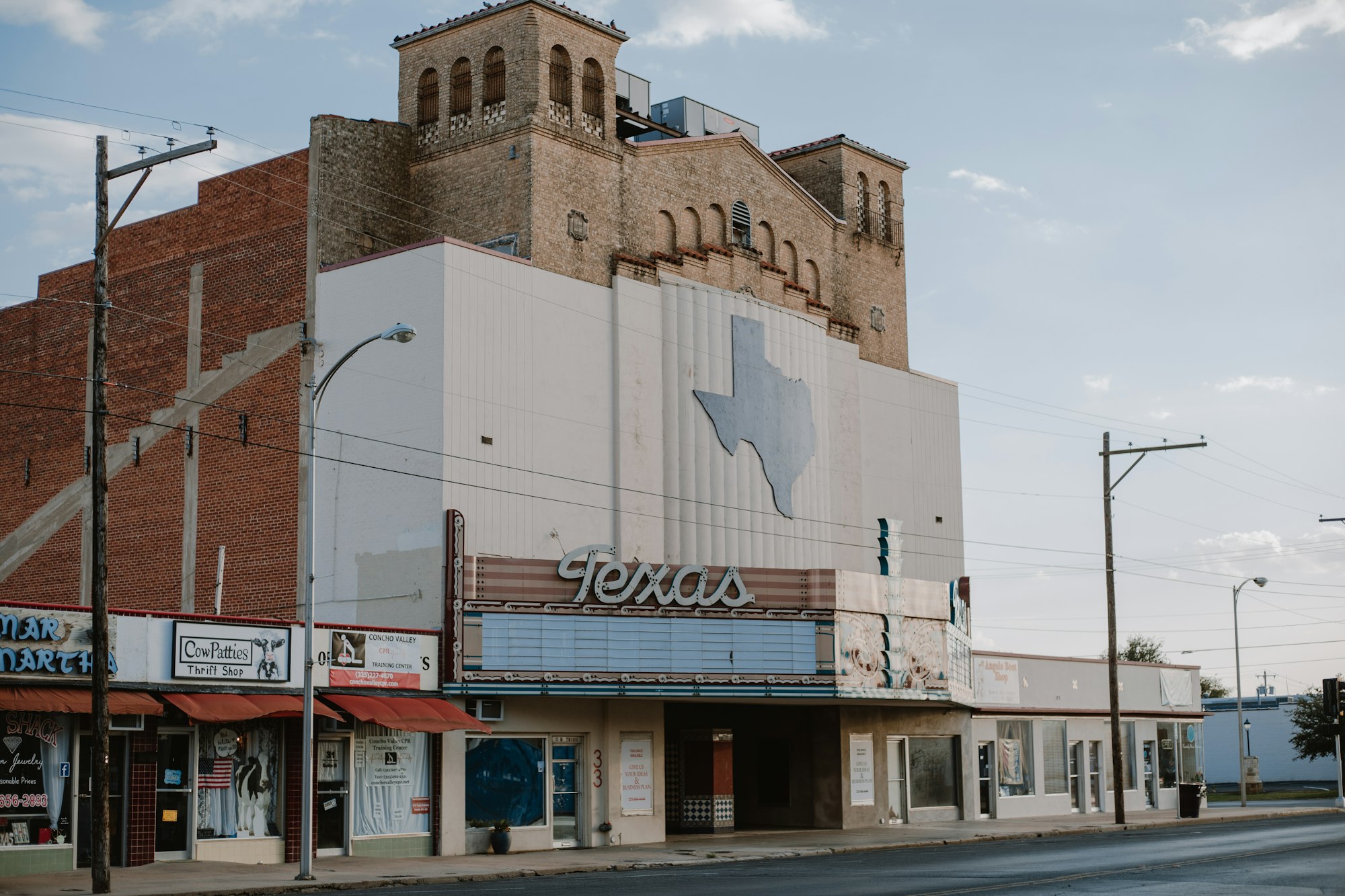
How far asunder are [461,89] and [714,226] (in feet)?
28.4

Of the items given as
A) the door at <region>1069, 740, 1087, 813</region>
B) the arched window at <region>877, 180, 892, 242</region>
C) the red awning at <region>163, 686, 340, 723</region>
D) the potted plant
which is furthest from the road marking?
the arched window at <region>877, 180, 892, 242</region>

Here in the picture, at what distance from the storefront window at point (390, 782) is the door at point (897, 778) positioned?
1735 cm

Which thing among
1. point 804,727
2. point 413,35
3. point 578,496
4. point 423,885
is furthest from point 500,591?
point 413,35

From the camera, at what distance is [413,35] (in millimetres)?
42656

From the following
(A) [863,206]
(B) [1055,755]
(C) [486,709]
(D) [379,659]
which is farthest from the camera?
(A) [863,206]

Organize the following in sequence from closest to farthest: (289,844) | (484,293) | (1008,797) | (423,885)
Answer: (423,885) < (289,844) < (484,293) < (1008,797)

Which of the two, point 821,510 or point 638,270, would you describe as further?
point 821,510

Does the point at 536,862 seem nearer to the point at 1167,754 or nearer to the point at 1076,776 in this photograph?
the point at 1076,776

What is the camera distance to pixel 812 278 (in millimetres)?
49344

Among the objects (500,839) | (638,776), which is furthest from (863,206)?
(500,839)

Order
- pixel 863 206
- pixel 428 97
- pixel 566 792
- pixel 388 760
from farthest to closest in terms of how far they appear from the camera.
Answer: pixel 863 206
pixel 428 97
pixel 566 792
pixel 388 760

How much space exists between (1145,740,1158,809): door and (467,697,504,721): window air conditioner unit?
32.1m

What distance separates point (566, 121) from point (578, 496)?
10286 mm

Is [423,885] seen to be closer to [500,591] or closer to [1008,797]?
[500,591]
